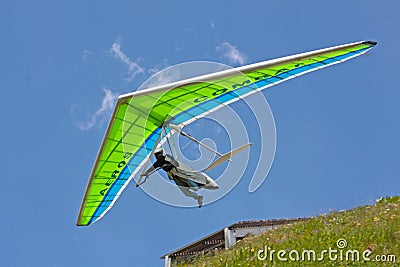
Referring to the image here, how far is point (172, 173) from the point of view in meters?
8.30

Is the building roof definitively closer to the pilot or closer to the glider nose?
the pilot

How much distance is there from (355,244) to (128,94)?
4.62 m

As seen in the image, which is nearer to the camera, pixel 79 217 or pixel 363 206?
pixel 79 217

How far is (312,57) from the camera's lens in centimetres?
960

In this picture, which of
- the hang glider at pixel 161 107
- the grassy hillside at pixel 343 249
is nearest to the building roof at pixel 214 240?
the hang glider at pixel 161 107

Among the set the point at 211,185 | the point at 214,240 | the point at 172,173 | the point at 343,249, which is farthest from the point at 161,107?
the point at 214,240

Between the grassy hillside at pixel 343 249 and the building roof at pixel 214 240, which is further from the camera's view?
the building roof at pixel 214 240

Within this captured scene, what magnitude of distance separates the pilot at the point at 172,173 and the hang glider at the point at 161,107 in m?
0.40

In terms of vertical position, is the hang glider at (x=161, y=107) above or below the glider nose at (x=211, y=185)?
above

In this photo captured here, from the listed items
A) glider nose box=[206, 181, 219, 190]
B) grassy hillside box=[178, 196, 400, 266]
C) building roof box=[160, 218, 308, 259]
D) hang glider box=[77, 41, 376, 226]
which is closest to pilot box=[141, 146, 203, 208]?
glider nose box=[206, 181, 219, 190]

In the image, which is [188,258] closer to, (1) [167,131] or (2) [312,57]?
(1) [167,131]

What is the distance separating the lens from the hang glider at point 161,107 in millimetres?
8438

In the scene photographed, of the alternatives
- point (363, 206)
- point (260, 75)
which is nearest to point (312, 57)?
point (260, 75)

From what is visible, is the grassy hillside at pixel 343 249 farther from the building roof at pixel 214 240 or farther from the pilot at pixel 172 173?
the building roof at pixel 214 240
